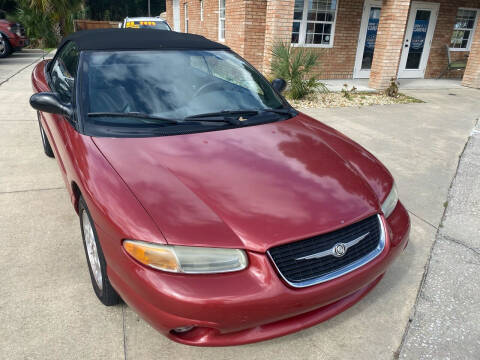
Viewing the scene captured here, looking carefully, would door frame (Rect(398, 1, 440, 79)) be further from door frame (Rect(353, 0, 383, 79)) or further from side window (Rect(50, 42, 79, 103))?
side window (Rect(50, 42, 79, 103))

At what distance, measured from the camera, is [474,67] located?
11023mm

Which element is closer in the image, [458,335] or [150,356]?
[150,356]

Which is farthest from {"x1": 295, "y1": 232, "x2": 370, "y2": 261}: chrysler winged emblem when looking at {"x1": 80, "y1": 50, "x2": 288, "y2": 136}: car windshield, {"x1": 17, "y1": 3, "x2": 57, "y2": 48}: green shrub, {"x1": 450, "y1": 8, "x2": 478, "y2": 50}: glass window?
{"x1": 17, "y1": 3, "x2": 57, "y2": 48}: green shrub

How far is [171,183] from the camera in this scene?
2010mm

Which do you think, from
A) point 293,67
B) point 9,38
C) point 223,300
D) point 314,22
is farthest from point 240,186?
point 9,38

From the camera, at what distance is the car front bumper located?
64.4 inches

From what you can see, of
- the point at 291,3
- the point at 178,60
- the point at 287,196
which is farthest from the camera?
the point at 291,3

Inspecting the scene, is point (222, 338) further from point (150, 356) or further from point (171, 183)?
point (171, 183)

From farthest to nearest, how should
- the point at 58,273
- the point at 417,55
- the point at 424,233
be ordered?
the point at 417,55 < the point at 424,233 < the point at 58,273

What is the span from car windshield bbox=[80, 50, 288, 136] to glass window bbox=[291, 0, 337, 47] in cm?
812

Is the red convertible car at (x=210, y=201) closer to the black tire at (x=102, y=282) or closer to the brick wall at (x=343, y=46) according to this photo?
the black tire at (x=102, y=282)

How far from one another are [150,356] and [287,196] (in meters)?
1.17

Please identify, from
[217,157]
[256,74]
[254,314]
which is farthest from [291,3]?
[254,314]

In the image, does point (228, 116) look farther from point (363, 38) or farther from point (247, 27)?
point (363, 38)
